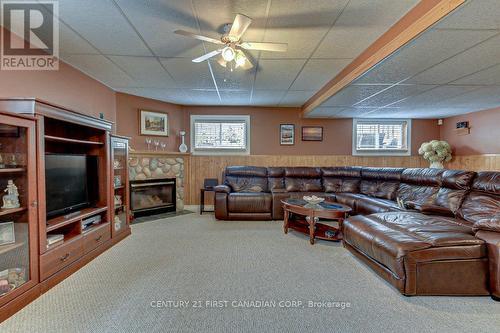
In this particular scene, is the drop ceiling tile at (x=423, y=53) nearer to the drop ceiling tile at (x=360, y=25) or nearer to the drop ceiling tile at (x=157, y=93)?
the drop ceiling tile at (x=360, y=25)

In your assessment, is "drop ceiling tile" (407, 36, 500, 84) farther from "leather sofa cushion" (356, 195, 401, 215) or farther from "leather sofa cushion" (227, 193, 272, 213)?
"leather sofa cushion" (227, 193, 272, 213)

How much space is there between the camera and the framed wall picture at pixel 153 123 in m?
4.97

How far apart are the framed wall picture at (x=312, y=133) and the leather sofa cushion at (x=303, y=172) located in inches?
38.4

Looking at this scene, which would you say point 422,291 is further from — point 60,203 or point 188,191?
point 188,191

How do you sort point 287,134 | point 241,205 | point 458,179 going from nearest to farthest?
1. point 458,179
2. point 241,205
3. point 287,134

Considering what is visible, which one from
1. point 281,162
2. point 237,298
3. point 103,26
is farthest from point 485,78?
point 103,26

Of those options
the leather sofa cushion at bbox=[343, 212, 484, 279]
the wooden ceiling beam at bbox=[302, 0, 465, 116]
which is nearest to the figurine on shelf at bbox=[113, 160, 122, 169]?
the leather sofa cushion at bbox=[343, 212, 484, 279]

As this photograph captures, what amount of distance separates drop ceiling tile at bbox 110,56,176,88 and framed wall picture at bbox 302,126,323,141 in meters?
3.31

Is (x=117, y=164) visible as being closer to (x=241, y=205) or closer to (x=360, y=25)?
(x=241, y=205)

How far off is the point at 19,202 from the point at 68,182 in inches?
26.2

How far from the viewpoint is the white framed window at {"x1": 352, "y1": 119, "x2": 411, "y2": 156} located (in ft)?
19.9

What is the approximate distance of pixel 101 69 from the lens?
11.3 ft

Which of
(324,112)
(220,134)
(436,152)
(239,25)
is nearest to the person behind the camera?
(239,25)

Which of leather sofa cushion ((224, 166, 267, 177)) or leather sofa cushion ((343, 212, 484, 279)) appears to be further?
leather sofa cushion ((224, 166, 267, 177))
